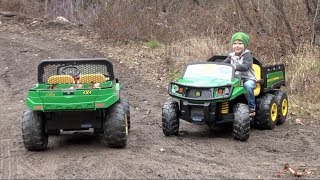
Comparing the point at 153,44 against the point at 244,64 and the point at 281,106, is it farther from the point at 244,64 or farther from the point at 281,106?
the point at 244,64

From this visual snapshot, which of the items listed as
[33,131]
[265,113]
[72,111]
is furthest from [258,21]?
[33,131]

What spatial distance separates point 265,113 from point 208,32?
7456mm

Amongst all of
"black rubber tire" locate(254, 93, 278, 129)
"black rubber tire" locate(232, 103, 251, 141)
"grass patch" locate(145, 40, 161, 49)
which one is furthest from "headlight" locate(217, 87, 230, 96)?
"grass patch" locate(145, 40, 161, 49)

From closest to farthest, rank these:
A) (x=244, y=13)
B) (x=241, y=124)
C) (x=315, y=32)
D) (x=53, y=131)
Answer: (x=53, y=131)
(x=241, y=124)
(x=315, y=32)
(x=244, y=13)

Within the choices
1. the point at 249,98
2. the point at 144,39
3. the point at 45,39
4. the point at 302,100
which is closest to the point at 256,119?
the point at 249,98

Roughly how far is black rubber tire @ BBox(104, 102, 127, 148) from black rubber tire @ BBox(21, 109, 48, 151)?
88 cm

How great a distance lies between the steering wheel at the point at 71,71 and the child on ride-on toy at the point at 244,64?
2518mm

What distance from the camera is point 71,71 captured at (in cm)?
859

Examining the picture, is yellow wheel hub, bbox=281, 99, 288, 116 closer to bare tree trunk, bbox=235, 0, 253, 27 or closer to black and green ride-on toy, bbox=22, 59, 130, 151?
black and green ride-on toy, bbox=22, 59, 130, 151

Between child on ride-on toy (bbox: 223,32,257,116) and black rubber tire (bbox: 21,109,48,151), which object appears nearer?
black rubber tire (bbox: 21,109,48,151)

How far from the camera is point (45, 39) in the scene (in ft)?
62.0

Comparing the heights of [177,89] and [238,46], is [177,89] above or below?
below

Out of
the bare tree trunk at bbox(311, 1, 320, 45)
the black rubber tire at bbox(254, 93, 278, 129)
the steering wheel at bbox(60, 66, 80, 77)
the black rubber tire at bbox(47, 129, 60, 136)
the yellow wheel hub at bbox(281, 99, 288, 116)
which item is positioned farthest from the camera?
the bare tree trunk at bbox(311, 1, 320, 45)

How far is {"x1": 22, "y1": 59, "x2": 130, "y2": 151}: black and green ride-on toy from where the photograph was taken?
7.19 m
